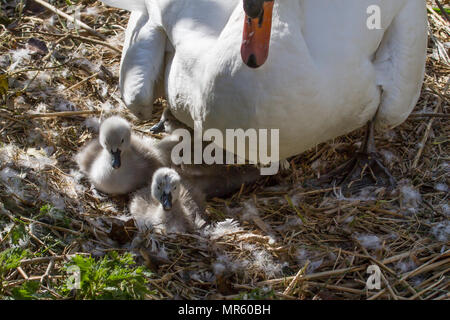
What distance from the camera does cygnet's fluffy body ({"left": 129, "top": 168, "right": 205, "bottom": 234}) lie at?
3906mm

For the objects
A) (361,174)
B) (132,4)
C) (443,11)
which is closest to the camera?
(361,174)

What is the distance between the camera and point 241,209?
412 centimetres

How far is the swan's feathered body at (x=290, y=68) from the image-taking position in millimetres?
3229

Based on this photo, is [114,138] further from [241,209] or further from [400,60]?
[400,60]

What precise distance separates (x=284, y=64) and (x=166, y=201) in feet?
3.87

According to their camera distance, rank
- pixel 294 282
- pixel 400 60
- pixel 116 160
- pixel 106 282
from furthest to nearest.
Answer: pixel 116 160 < pixel 400 60 < pixel 294 282 < pixel 106 282

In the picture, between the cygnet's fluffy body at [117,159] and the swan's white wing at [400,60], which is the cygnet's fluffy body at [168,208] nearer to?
the cygnet's fluffy body at [117,159]

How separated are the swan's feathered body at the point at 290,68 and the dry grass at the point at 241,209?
0.52 meters

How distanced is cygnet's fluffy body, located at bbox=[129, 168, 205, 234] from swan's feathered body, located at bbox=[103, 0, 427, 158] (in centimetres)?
41

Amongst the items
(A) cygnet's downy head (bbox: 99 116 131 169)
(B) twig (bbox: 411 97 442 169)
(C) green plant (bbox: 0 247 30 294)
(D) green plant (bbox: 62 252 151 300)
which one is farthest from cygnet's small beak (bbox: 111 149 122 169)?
(B) twig (bbox: 411 97 442 169)

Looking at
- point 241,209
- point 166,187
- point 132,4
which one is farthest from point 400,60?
point 132,4

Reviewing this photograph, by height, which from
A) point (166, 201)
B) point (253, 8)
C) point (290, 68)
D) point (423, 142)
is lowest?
point (166, 201)

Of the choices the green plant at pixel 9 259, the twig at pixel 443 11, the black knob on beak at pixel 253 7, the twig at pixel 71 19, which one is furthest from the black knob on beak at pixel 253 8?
the twig at pixel 71 19
